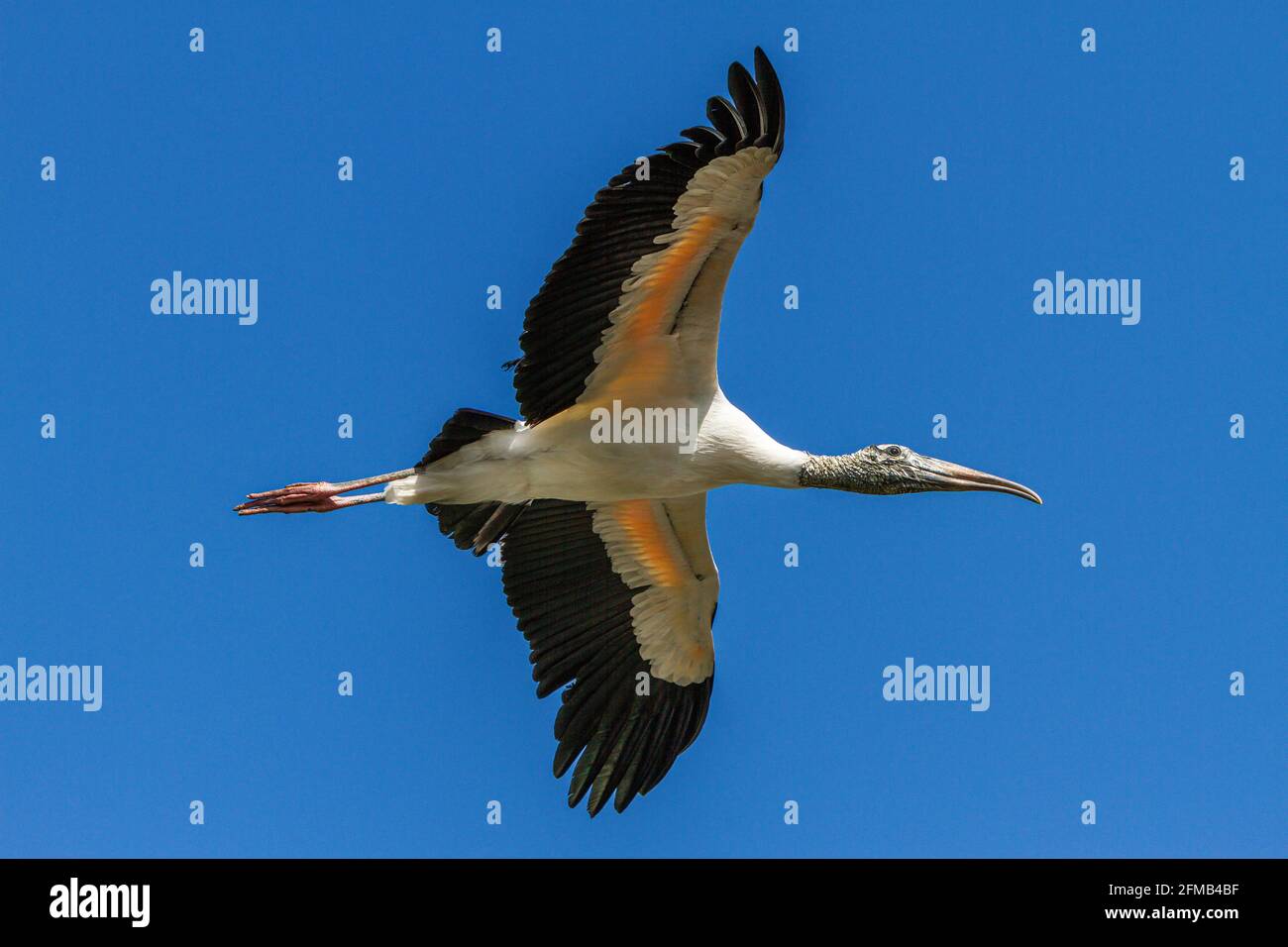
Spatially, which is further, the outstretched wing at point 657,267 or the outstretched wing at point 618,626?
the outstretched wing at point 618,626

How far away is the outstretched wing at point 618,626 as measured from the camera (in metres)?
12.7

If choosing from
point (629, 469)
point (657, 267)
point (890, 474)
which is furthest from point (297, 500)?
point (890, 474)

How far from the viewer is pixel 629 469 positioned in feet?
38.5

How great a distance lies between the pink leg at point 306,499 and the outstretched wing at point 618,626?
3.87ft

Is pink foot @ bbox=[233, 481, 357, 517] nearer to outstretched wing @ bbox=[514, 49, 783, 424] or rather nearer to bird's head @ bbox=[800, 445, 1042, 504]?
outstretched wing @ bbox=[514, 49, 783, 424]

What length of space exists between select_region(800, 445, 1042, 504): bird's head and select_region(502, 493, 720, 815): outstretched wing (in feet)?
3.94

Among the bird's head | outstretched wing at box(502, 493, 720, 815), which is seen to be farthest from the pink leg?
the bird's head

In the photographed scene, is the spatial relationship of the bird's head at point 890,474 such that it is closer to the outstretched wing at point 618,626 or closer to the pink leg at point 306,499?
the outstretched wing at point 618,626

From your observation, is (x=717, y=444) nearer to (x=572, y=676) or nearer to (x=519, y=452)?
(x=519, y=452)

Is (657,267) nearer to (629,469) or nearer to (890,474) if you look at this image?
(629,469)

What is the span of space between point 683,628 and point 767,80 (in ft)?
14.3

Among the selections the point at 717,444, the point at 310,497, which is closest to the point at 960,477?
the point at 717,444

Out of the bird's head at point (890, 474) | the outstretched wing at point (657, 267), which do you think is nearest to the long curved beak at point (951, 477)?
the bird's head at point (890, 474)

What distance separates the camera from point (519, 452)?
11680mm
